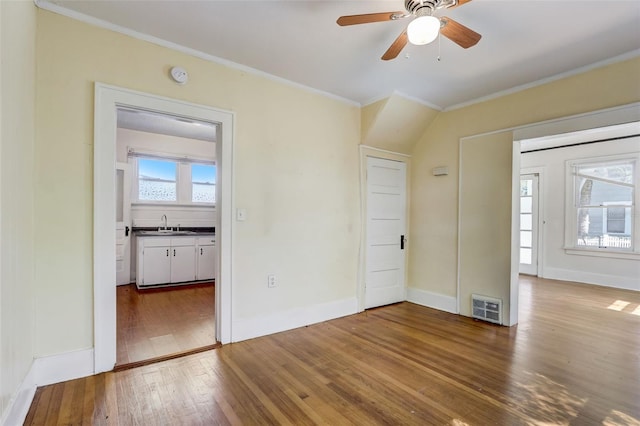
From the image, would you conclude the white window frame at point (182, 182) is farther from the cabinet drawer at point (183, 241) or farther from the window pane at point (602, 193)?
the window pane at point (602, 193)

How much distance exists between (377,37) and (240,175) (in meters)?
1.72

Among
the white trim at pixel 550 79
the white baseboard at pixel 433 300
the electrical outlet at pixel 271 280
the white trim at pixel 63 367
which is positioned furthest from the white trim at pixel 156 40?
the white baseboard at pixel 433 300

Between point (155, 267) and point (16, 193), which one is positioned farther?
point (155, 267)

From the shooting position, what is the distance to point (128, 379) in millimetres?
2279

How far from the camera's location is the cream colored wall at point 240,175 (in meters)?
2.18

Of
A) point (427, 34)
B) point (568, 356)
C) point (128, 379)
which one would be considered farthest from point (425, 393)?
point (427, 34)

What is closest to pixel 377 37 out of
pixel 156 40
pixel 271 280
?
pixel 156 40

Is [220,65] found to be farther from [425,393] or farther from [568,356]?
[568,356]

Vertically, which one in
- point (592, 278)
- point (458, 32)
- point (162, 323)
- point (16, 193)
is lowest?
point (162, 323)

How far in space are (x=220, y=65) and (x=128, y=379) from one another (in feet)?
9.07

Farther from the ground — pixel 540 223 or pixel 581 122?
pixel 581 122

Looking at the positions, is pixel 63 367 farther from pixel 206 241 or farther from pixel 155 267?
pixel 206 241

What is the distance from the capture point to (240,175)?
3.02 m

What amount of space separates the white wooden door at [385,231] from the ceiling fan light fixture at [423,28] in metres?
2.33
